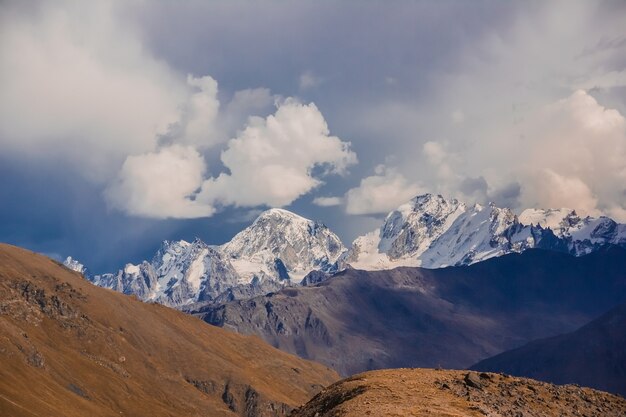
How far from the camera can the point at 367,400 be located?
64.0m

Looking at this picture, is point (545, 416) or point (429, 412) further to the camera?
point (545, 416)

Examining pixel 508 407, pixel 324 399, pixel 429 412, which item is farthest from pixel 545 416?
pixel 324 399

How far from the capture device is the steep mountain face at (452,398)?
62500 mm

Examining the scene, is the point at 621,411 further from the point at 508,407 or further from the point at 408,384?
the point at 408,384

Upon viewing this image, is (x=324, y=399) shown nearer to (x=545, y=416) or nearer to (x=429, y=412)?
(x=429, y=412)

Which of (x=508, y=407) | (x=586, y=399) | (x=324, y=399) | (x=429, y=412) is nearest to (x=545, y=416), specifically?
(x=508, y=407)

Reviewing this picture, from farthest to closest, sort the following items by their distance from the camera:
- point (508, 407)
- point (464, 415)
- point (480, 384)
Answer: point (480, 384), point (508, 407), point (464, 415)

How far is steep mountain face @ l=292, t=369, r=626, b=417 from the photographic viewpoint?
62500 mm

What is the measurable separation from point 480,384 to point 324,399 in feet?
51.1

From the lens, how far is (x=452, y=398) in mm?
66562

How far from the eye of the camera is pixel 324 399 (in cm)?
7256

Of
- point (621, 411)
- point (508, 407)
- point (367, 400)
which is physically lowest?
point (367, 400)

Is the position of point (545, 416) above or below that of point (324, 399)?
above

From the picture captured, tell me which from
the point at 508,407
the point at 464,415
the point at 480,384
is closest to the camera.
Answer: the point at 464,415
